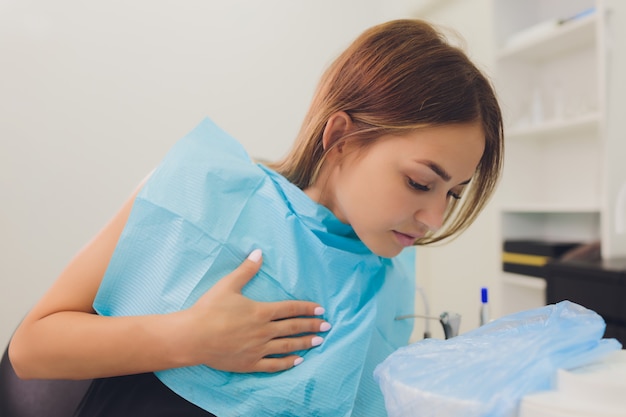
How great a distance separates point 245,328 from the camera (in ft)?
2.28

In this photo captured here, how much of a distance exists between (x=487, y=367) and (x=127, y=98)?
2.23 metres

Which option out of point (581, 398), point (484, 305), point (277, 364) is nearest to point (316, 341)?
point (277, 364)

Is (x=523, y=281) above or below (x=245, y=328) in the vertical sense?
below

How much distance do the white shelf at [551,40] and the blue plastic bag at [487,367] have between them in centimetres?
173

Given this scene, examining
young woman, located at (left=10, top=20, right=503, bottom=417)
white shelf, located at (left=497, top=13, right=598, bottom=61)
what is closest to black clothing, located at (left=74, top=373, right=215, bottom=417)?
young woman, located at (left=10, top=20, right=503, bottom=417)

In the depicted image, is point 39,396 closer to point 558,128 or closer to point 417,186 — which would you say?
Result: point 417,186

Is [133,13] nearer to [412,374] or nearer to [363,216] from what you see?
[363,216]

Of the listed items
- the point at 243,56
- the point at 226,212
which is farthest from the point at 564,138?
the point at 226,212

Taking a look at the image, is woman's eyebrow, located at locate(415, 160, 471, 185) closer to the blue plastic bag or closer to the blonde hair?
the blonde hair

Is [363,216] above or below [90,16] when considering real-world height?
below

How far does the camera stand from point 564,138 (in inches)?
87.6

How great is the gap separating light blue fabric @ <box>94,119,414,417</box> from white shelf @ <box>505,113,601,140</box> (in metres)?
1.44

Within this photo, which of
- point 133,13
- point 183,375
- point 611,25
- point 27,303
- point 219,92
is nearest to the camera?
point 183,375

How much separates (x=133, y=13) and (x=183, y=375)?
81.6 inches
